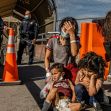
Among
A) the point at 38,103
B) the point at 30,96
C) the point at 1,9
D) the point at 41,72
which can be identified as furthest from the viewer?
the point at 1,9

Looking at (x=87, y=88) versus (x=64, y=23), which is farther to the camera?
(x=64, y=23)

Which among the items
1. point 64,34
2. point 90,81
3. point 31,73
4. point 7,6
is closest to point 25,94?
point 64,34

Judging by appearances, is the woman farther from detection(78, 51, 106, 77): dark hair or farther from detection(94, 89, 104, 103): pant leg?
detection(94, 89, 104, 103): pant leg

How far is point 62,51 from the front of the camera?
6816mm

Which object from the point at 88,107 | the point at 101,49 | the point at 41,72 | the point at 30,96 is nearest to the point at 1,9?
the point at 41,72

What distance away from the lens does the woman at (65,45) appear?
6.57 metres

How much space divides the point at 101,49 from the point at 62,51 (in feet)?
10.0

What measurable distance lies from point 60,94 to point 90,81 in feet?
1.39

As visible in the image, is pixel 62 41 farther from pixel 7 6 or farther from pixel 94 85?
pixel 7 6

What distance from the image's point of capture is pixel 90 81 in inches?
238

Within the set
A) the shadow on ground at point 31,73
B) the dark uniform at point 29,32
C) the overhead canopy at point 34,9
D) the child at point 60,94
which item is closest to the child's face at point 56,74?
the child at point 60,94

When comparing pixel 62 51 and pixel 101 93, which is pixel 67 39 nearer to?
pixel 62 51

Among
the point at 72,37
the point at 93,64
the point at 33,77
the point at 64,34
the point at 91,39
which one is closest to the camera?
the point at 93,64

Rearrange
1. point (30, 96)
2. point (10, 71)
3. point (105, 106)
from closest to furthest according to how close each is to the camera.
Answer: point (105, 106), point (30, 96), point (10, 71)
